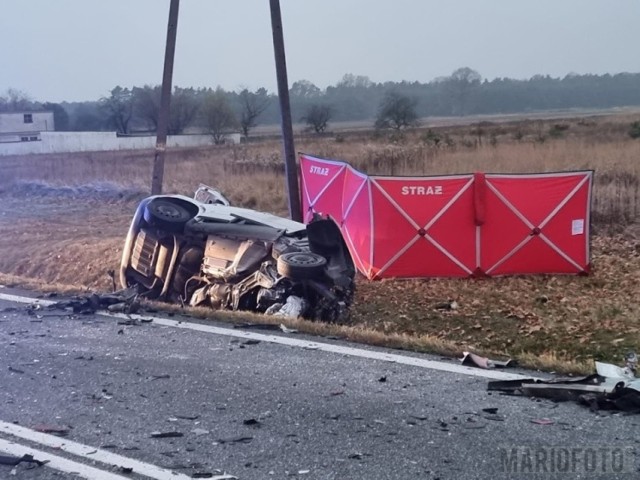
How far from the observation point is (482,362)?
6266 mm

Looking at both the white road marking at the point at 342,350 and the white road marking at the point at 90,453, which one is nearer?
the white road marking at the point at 90,453

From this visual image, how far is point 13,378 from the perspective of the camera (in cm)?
620

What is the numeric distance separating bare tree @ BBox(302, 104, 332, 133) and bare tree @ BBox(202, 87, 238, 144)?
21.9ft

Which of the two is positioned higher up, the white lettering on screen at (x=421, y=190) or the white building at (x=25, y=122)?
the white building at (x=25, y=122)

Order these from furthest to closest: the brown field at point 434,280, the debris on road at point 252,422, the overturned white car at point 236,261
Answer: the overturned white car at point 236,261 → the brown field at point 434,280 → the debris on road at point 252,422

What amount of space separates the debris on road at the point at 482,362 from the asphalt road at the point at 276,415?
0.31 metres

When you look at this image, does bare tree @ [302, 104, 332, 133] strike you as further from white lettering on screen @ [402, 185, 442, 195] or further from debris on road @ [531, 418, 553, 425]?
debris on road @ [531, 418, 553, 425]

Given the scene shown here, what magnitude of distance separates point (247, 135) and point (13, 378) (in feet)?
227

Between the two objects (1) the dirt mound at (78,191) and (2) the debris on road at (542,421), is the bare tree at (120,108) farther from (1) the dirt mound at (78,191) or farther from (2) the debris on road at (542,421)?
(2) the debris on road at (542,421)

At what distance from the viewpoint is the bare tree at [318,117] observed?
70.3m

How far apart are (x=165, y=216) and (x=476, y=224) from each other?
4.58 metres

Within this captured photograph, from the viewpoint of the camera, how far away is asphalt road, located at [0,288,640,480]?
446 cm

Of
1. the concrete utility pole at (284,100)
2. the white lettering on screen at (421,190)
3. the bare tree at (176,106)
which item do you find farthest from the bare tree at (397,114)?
the white lettering on screen at (421,190)

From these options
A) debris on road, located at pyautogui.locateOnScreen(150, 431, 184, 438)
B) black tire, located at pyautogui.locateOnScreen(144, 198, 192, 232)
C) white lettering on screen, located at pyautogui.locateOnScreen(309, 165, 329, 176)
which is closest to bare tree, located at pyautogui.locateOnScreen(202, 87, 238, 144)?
white lettering on screen, located at pyautogui.locateOnScreen(309, 165, 329, 176)
